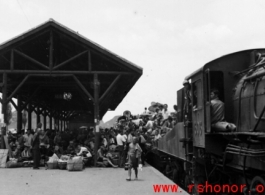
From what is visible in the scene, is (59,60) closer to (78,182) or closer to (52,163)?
(52,163)

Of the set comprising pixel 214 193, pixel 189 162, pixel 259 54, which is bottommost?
pixel 214 193

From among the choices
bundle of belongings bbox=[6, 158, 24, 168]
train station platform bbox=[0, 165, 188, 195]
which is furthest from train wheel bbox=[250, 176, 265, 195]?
bundle of belongings bbox=[6, 158, 24, 168]

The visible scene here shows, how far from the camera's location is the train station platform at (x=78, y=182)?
30.2ft

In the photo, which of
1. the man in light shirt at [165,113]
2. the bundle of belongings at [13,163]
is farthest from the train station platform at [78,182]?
the man in light shirt at [165,113]

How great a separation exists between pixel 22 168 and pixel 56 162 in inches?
54.3

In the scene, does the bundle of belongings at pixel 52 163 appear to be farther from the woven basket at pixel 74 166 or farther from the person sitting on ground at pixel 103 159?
the person sitting on ground at pixel 103 159

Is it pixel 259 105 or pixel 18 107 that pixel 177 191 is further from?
pixel 18 107

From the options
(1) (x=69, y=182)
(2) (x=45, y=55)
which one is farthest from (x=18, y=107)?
(1) (x=69, y=182)

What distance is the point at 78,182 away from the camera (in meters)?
10.8

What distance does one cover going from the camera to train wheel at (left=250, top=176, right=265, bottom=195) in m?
6.53

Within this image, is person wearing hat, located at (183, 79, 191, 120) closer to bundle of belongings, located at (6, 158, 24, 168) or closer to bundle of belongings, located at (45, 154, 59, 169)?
bundle of belongings, located at (45, 154, 59, 169)

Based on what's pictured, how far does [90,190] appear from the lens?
9414 mm

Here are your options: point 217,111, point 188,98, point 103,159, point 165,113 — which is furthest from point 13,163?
point 217,111

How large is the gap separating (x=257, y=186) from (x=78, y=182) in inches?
214
